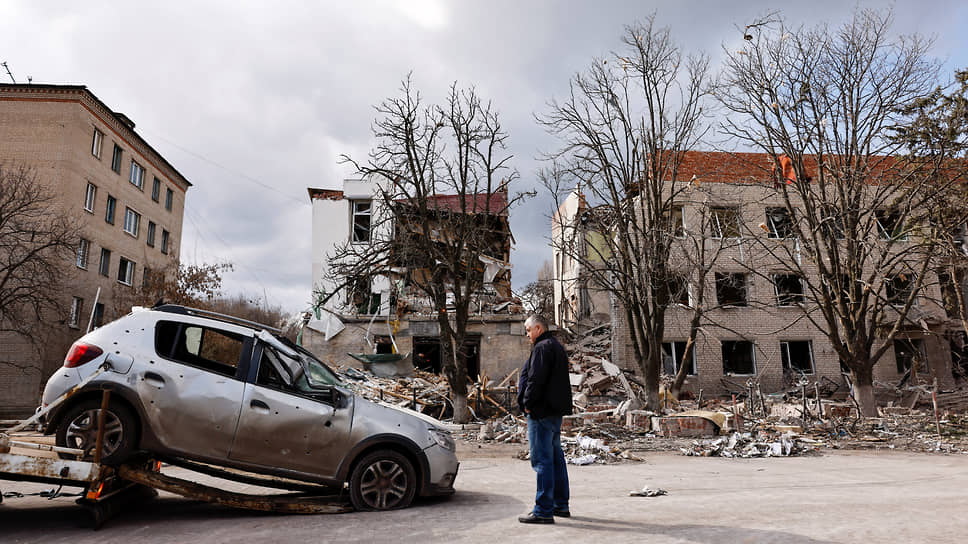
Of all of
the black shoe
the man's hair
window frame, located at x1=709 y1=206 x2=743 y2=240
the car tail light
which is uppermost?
window frame, located at x1=709 y1=206 x2=743 y2=240

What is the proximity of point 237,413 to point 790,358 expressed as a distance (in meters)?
28.2

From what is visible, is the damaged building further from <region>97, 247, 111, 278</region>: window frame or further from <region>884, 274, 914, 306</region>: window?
<region>97, 247, 111, 278</region>: window frame

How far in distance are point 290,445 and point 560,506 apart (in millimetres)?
2708

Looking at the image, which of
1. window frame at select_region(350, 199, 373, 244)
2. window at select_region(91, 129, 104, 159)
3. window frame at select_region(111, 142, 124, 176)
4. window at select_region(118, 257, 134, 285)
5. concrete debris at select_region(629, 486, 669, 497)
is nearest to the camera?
concrete debris at select_region(629, 486, 669, 497)

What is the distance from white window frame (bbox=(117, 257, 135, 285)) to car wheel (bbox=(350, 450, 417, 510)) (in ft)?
120

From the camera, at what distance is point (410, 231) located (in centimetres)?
1958

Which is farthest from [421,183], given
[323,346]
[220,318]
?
[220,318]

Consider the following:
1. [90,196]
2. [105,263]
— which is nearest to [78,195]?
[90,196]

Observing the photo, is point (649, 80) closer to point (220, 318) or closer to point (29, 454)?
point (220, 318)

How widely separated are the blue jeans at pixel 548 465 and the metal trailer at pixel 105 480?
2.06 m

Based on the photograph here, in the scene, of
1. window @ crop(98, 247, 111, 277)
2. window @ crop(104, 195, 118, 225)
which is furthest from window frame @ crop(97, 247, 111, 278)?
window @ crop(104, 195, 118, 225)

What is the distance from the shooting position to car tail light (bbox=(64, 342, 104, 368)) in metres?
5.37

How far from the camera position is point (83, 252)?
31641 millimetres

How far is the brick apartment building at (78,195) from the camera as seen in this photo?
28078 millimetres
